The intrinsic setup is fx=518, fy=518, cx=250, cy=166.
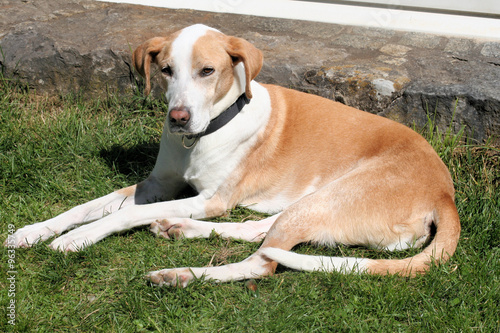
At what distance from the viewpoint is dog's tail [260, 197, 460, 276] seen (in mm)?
2844

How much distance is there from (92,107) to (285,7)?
8.30 ft

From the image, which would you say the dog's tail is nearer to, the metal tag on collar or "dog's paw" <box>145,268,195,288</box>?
"dog's paw" <box>145,268,195,288</box>

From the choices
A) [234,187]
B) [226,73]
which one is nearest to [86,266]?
[234,187]

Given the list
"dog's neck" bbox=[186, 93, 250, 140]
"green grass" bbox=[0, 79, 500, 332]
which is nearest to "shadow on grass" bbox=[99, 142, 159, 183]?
"green grass" bbox=[0, 79, 500, 332]

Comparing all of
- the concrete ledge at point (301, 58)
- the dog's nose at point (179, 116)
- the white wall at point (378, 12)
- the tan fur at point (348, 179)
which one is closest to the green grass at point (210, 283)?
the tan fur at point (348, 179)

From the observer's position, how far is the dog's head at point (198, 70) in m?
3.12

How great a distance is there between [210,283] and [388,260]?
100 cm

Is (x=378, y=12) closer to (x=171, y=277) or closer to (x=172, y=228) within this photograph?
(x=172, y=228)

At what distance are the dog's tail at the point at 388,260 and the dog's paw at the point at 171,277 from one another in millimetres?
466

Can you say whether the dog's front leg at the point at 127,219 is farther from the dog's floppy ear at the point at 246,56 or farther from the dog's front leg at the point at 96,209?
the dog's floppy ear at the point at 246,56

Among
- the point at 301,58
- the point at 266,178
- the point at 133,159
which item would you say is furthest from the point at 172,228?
the point at 301,58

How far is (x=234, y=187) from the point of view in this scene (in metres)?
3.61

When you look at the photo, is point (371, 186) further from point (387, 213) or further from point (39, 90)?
point (39, 90)

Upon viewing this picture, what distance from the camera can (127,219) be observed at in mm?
3336
